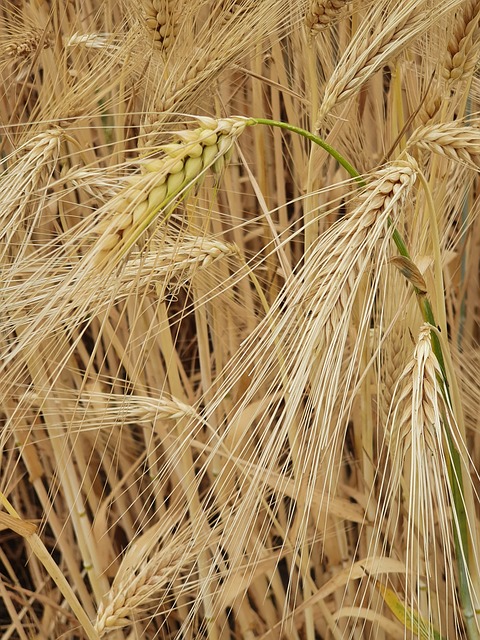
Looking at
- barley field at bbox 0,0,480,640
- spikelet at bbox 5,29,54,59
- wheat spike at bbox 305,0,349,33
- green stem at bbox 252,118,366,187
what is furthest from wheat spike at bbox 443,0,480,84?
spikelet at bbox 5,29,54,59

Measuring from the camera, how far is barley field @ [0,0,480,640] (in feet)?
1.69

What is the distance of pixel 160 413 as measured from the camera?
0.83 m

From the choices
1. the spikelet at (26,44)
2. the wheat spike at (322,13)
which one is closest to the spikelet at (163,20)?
the wheat spike at (322,13)

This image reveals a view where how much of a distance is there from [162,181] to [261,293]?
0.95ft

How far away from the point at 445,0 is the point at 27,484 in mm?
1219

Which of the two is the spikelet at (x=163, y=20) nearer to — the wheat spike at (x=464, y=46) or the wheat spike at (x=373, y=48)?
the wheat spike at (x=373, y=48)

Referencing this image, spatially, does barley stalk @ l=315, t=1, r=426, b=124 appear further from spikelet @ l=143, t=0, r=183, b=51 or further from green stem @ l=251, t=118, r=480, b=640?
spikelet @ l=143, t=0, r=183, b=51

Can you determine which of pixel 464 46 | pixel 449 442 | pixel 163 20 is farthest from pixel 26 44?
pixel 449 442

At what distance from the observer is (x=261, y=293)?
0.76 m

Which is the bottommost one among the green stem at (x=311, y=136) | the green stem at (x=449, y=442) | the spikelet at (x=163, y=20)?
the green stem at (x=449, y=442)

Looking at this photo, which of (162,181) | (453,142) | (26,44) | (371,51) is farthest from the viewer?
(26,44)

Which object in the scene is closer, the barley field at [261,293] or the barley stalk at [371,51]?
the barley field at [261,293]

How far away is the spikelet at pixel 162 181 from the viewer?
0.46 m

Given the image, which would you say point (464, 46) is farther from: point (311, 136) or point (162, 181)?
point (162, 181)
